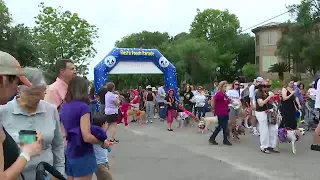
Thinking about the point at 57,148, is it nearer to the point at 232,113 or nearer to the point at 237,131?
the point at 237,131

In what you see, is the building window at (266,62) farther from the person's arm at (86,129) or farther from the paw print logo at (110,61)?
the person's arm at (86,129)

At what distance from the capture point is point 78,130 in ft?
14.7

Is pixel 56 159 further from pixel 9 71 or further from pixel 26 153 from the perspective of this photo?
pixel 9 71

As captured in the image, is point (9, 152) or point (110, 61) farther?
point (110, 61)

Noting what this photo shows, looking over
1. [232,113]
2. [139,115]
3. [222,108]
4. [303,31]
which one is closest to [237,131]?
[232,113]

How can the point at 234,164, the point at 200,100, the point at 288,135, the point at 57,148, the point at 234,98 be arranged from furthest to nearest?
the point at 200,100 < the point at 234,98 < the point at 288,135 < the point at 234,164 < the point at 57,148

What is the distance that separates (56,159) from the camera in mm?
3977

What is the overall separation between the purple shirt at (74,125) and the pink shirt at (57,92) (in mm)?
368

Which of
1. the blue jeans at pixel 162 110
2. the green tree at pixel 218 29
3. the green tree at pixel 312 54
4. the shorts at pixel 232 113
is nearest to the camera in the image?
the shorts at pixel 232 113

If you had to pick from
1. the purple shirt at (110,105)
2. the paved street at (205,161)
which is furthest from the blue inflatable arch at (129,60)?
the purple shirt at (110,105)

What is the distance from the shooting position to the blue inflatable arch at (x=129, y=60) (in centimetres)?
2222

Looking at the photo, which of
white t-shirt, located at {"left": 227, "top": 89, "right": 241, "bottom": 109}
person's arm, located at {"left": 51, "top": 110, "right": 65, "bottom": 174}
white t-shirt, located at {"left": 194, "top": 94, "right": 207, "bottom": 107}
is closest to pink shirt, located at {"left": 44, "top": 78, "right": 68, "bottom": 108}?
person's arm, located at {"left": 51, "top": 110, "right": 65, "bottom": 174}

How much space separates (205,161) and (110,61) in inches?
534

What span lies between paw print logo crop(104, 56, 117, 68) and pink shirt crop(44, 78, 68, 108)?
686 inches
